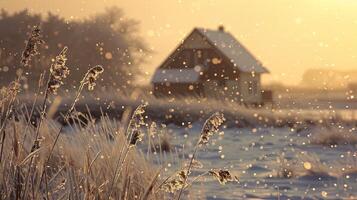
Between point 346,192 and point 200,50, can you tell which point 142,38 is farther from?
point 346,192

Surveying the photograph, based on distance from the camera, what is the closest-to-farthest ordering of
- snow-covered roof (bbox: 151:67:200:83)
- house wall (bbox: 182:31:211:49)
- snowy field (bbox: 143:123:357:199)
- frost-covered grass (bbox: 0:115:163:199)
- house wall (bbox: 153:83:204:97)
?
1. frost-covered grass (bbox: 0:115:163:199)
2. snowy field (bbox: 143:123:357:199)
3. house wall (bbox: 153:83:204:97)
4. snow-covered roof (bbox: 151:67:200:83)
5. house wall (bbox: 182:31:211:49)

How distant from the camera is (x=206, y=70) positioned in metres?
35.7

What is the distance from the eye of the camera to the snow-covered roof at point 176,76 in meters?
34.5


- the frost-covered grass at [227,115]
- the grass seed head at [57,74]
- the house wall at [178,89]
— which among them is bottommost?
the grass seed head at [57,74]

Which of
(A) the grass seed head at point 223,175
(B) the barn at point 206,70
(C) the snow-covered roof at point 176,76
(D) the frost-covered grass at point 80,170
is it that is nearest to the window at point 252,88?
(B) the barn at point 206,70

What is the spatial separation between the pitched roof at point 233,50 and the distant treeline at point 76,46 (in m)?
12.4

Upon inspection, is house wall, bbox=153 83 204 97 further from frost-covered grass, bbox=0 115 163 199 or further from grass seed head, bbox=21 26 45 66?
grass seed head, bbox=21 26 45 66

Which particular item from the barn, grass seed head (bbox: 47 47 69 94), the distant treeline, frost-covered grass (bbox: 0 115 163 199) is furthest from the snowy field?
the distant treeline

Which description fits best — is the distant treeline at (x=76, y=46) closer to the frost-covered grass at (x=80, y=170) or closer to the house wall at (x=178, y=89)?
the house wall at (x=178, y=89)

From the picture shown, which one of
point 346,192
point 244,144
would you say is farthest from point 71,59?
point 346,192

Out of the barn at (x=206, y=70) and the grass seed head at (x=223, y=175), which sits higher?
the barn at (x=206, y=70)

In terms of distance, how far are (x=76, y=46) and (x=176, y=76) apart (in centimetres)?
1688

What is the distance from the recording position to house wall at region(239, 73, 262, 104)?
3619cm

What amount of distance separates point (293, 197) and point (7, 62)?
4360cm
